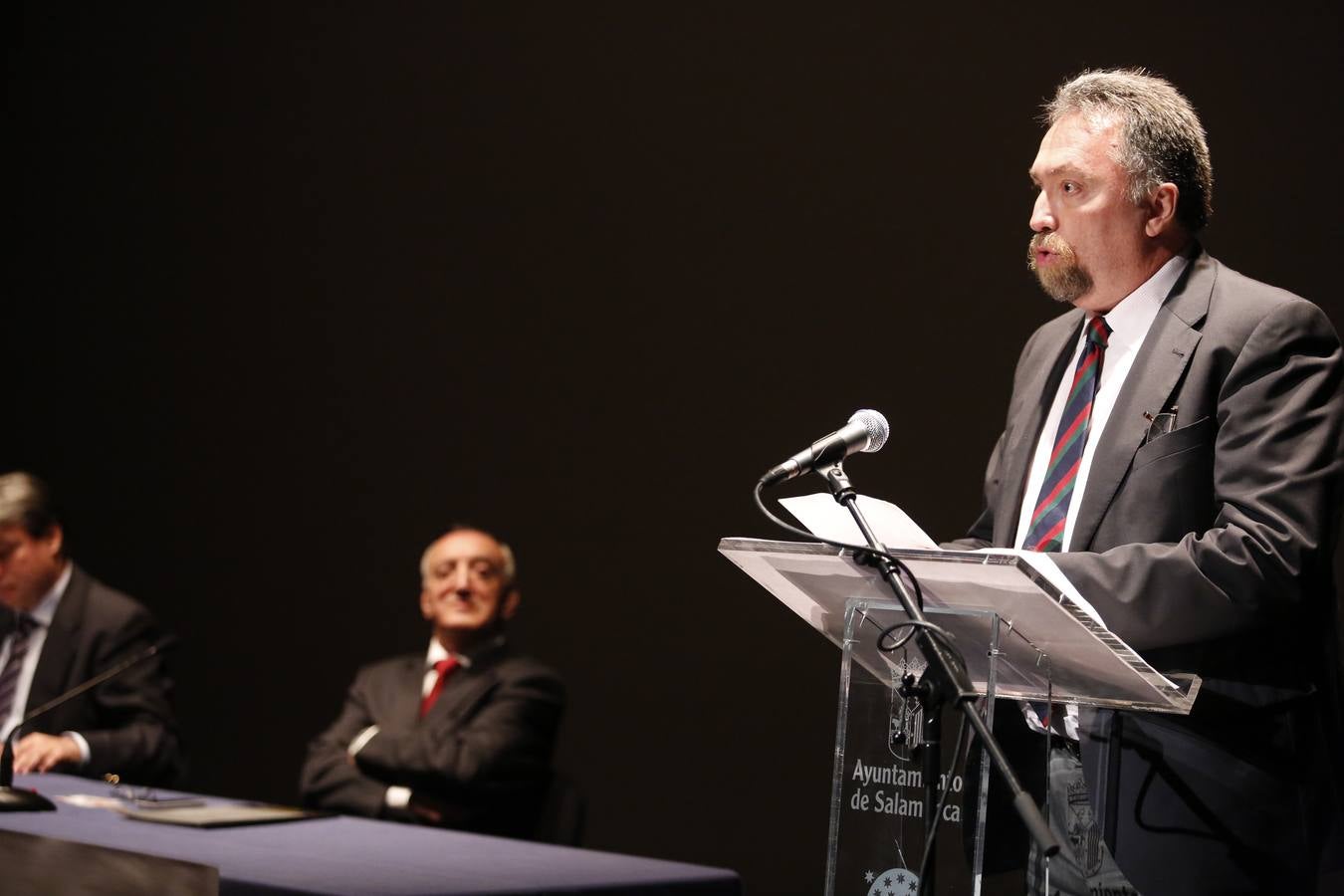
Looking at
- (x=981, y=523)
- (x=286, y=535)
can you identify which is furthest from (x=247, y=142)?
(x=981, y=523)

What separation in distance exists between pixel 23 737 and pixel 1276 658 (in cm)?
343

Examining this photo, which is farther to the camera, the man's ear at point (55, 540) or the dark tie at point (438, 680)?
the man's ear at point (55, 540)

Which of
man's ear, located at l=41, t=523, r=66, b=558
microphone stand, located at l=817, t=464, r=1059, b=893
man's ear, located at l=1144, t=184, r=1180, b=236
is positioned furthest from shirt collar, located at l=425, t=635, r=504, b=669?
microphone stand, located at l=817, t=464, r=1059, b=893

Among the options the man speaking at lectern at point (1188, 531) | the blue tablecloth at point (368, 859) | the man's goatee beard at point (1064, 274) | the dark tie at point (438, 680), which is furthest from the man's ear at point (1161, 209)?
the dark tie at point (438, 680)

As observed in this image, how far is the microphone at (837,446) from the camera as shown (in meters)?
1.89

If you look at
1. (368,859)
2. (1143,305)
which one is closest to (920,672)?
(1143,305)

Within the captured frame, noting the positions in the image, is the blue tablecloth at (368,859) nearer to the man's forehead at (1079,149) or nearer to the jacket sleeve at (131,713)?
the jacket sleeve at (131,713)

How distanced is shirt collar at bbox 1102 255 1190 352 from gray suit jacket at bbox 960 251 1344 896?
13cm

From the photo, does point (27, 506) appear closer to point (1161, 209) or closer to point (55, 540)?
point (55, 540)

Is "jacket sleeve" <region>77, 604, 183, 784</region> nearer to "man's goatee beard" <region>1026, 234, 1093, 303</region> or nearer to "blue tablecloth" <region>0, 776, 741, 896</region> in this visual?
"blue tablecloth" <region>0, 776, 741, 896</region>

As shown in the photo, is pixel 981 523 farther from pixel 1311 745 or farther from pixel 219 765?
pixel 219 765

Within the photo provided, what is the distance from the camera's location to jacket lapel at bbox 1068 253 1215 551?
2221mm

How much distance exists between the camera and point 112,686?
4.48 meters

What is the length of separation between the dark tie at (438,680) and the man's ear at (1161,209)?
9.26 feet
